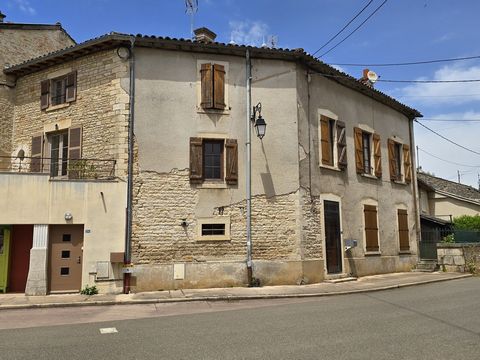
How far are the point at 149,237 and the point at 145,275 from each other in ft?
3.61

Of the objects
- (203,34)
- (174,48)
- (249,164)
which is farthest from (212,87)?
(203,34)

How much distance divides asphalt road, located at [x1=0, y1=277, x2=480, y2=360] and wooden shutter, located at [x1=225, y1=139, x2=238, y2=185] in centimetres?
421

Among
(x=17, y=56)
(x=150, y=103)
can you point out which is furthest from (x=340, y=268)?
(x=17, y=56)

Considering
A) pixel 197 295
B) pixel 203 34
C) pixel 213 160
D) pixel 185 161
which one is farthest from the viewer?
pixel 203 34

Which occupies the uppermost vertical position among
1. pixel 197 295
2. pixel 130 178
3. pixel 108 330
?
pixel 130 178

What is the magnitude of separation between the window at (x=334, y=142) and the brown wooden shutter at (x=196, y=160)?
4.66 metres

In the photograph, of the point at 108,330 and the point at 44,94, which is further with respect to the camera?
the point at 44,94

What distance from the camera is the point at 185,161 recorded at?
45.4 ft

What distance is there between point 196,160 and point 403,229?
34.9 ft

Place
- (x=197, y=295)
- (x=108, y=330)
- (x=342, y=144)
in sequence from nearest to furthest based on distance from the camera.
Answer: (x=108, y=330)
(x=197, y=295)
(x=342, y=144)

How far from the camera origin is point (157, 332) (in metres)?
7.51

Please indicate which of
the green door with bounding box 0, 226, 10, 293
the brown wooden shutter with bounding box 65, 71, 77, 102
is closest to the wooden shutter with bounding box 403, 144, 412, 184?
the brown wooden shutter with bounding box 65, 71, 77, 102

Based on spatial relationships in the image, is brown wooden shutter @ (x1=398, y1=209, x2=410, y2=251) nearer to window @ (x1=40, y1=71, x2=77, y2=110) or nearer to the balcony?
the balcony

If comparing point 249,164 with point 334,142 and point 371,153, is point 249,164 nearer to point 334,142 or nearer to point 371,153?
point 334,142
